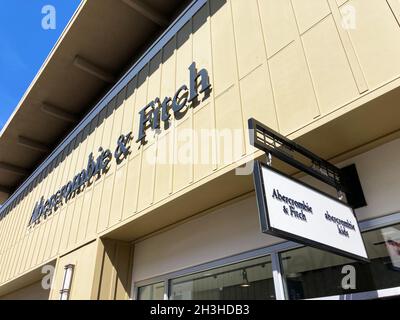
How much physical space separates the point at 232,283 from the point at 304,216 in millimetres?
2062

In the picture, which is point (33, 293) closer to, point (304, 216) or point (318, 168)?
point (318, 168)

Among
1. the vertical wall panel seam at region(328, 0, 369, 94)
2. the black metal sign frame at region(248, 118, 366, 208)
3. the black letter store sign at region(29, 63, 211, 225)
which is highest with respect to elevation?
the black letter store sign at region(29, 63, 211, 225)

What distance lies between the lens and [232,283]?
4.09m

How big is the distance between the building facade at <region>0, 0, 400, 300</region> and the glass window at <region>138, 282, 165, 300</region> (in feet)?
0.09

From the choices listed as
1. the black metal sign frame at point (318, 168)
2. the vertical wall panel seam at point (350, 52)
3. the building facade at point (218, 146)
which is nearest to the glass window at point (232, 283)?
the building facade at point (218, 146)

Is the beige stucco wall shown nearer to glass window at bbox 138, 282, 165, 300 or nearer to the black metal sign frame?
glass window at bbox 138, 282, 165, 300

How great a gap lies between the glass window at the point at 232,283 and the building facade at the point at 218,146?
2cm

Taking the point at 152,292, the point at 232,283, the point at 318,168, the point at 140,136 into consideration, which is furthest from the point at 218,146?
the point at 152,292

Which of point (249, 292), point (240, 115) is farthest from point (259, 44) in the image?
point (249, 292)

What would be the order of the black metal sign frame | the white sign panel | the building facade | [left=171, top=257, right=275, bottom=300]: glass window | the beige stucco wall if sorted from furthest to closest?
the beige stucco wall → [left=171, top=257, right=275, bottom=300]: glass window → the building facade → the black metal sign frame → the white sign panel

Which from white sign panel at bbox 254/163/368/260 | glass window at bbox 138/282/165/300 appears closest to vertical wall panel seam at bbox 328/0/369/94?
white sign panel at bbox 254/163/368/260

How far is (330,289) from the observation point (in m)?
3.15

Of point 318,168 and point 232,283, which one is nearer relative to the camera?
point 318,168

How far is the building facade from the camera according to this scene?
9.71 ft
